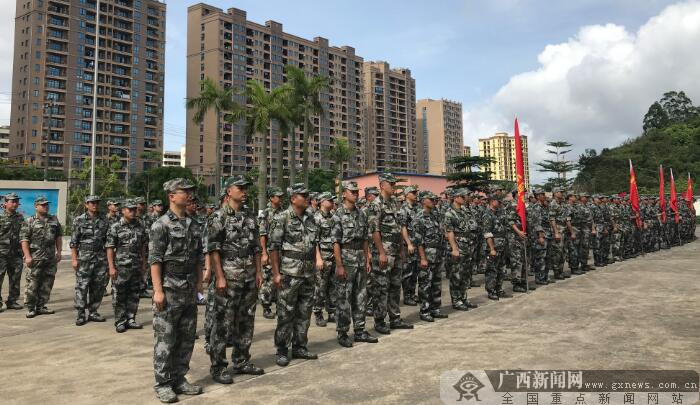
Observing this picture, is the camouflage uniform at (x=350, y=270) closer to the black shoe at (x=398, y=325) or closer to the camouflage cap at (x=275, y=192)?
the black shoe at (x=398, y=325)

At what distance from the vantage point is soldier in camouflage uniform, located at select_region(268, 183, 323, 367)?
5.38 metres

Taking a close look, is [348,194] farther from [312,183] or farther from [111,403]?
[312,183]

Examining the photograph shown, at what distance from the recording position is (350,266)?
6184 millimetres

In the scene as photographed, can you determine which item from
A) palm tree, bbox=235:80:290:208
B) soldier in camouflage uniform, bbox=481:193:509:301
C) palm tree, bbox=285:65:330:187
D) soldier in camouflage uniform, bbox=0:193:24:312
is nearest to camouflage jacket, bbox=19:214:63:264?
soldier in camouflage uniform, bbox=0:193:24:312

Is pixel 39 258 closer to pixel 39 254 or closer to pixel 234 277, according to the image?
pixel 39 254

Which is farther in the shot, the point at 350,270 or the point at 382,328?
the point at 382,328

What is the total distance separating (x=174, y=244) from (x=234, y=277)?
744 millimetres

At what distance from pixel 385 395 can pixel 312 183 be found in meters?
61.1

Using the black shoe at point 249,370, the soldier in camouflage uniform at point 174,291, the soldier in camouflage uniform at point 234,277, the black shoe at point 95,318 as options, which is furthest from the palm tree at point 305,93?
the soldier in camouflage uniform at point 174,291

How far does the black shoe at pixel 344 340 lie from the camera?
6.02 meters

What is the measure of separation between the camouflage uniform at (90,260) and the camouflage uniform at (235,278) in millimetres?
4146

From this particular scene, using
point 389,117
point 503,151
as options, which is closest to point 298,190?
point 389,117

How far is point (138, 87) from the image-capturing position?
76500 mm

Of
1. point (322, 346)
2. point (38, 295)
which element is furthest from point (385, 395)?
point (38, 295)
